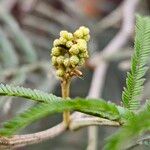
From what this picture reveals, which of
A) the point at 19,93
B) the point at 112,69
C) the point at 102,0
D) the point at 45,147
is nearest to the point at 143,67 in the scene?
the point at 19,93

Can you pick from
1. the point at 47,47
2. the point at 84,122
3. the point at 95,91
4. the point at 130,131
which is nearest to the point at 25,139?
the point at 84,122

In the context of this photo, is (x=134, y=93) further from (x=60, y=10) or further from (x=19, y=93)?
(x=60, y=10)

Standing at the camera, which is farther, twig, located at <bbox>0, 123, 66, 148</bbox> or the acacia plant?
twig, located at <bbox>0, 123, 66, 148</bbox>

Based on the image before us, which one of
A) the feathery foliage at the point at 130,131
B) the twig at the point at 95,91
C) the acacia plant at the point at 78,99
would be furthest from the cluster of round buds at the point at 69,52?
the twig at the point at 95,91

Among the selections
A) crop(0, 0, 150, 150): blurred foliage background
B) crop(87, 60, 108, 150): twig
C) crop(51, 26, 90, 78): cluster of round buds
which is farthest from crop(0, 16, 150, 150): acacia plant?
Result: crop(0, 0, 150, 150): blurred foliage background

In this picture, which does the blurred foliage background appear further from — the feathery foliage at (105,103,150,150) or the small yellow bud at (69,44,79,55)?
the feathery foliage at (105,103,150,150)

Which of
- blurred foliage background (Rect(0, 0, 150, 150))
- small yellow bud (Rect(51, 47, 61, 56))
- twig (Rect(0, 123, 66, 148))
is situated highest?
blurred foliage background (Rect(0, 0, 150, 150))

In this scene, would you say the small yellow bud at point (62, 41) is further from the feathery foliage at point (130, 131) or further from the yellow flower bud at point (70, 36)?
the feathery foliage at point (130, 131)
